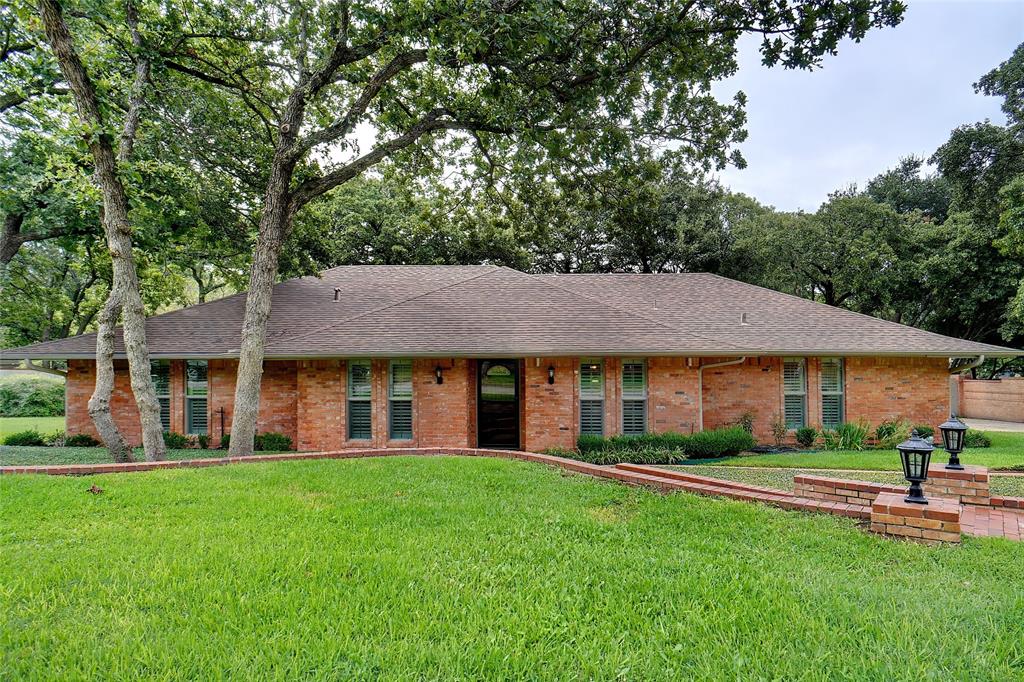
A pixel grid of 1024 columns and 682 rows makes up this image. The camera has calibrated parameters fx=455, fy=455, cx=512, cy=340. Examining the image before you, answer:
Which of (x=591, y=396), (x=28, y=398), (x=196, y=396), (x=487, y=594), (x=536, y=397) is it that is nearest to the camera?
(x=487, y=594)

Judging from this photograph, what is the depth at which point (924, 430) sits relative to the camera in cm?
1055

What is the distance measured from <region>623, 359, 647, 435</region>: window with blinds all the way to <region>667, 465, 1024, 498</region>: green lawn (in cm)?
175

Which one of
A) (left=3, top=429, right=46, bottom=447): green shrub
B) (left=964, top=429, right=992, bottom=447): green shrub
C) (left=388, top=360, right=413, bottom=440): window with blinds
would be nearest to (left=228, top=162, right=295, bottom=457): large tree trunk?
(left=388, top=360, right=413, bottom=440): window with blinds

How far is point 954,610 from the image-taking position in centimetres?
265

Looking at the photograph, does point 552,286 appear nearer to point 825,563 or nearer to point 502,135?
point 502,135

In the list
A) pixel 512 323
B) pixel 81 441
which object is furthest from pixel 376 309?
pixel 81 441

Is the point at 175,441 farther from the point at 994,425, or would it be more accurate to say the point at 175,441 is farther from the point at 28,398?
the point at 994,425

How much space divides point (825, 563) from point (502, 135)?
30.2 feet

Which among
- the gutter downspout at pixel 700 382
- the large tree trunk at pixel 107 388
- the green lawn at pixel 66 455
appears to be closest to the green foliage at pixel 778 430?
the gutter downspout at pixel 700 382

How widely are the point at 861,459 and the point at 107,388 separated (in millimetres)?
13862

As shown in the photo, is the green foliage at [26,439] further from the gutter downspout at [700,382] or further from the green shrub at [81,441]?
the gutter downspout at [700,382]

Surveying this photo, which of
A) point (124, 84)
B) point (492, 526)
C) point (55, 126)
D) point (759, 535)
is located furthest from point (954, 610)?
point (55, 126)

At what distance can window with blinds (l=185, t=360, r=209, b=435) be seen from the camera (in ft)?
34.9

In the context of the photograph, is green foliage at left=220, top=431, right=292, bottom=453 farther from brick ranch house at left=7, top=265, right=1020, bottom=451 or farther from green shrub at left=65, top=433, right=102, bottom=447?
green shrub at left=65, top=433, right=102, bottom=447
